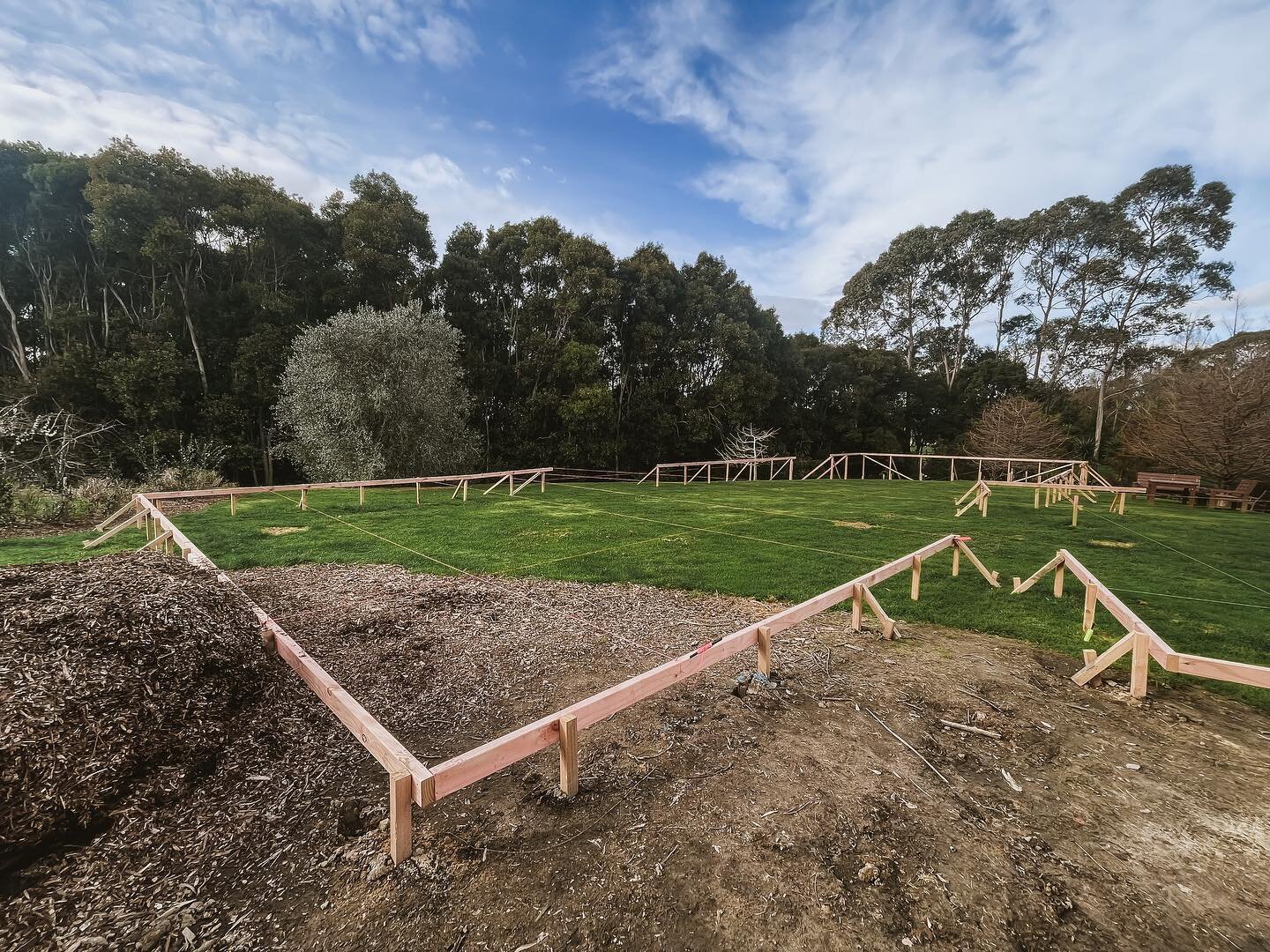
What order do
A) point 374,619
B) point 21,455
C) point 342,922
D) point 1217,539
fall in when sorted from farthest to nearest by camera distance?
point 21,455, point 1217,539, point 374,619, point 342,922

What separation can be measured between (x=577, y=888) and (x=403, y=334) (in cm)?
1687

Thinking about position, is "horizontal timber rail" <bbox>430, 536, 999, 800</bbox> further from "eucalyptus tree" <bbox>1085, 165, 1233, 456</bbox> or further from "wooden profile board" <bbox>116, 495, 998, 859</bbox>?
"eucalyptus tree" <bbox>1085, 165, 1233, 456</bbox>

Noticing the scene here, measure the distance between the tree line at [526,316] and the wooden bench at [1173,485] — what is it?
528 inches

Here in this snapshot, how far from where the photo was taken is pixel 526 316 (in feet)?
73.6

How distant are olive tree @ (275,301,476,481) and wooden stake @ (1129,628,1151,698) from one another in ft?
53.3

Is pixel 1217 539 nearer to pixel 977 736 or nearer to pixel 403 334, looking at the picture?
pixel 977 736

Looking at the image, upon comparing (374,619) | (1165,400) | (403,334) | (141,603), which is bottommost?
(374,619)

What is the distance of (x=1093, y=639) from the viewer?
15.5 ft

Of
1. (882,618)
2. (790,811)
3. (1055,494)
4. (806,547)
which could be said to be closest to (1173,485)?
(1055,494)

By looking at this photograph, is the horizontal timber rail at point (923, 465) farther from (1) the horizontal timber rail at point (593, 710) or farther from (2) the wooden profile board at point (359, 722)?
(2) the wooden profile board at point (359, 722)

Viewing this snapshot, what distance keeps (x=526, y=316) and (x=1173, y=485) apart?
889 inches

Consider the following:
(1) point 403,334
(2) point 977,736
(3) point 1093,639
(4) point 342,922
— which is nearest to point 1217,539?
(3) point 1093,639

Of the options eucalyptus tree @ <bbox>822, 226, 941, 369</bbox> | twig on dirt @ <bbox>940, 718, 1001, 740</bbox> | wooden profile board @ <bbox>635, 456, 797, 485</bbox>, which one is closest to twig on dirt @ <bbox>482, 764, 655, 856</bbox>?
twig on dirt @ <bbox>940, 718, 1001, 740</bbox>

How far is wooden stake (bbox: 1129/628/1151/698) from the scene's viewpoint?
11.6ft
